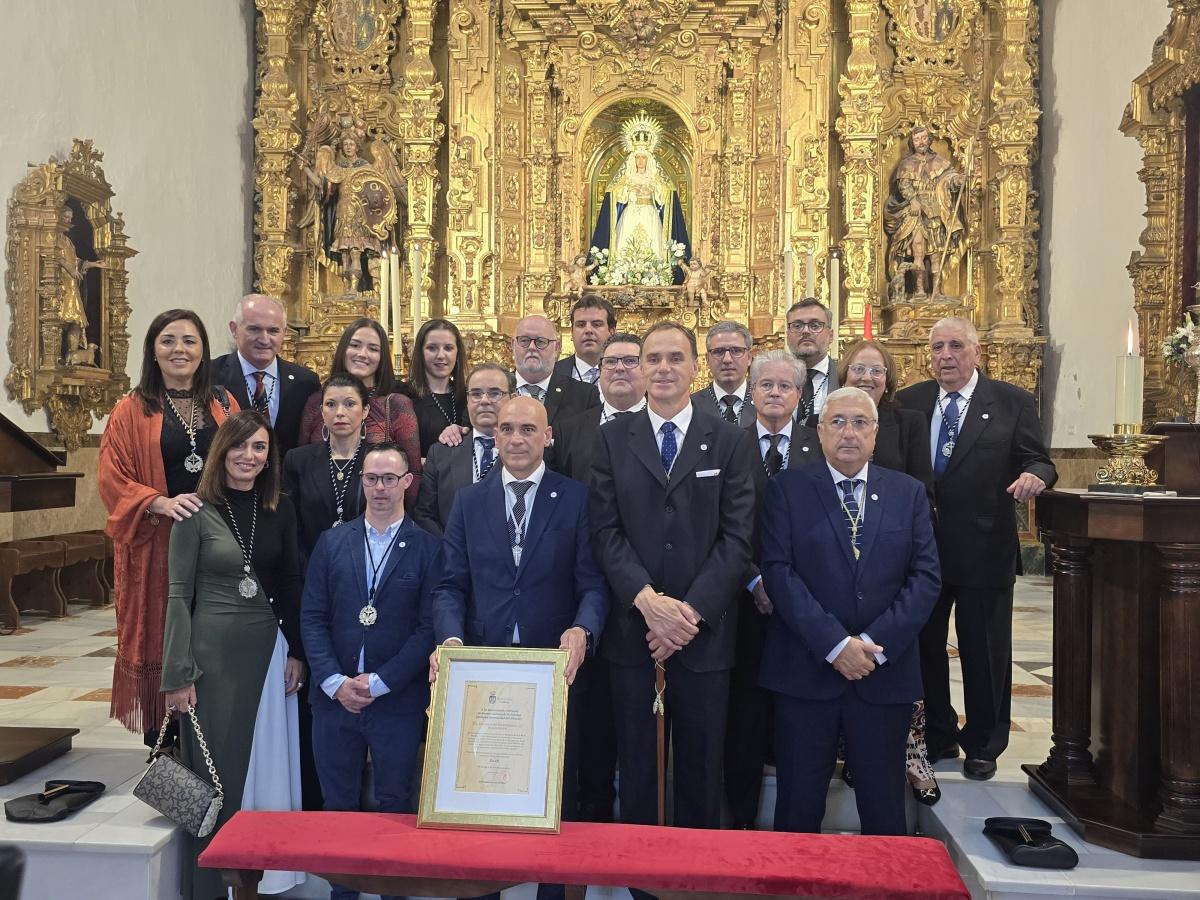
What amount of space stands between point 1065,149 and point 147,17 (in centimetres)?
891

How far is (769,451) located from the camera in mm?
3842

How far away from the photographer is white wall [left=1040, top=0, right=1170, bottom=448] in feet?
27.8

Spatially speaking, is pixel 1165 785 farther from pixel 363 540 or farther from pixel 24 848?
pixel 24 848

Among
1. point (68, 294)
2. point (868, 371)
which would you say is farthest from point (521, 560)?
point (68, 294)

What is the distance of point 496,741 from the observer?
108 inches

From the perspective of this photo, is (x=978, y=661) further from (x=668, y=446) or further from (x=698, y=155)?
(x=698, y=155)

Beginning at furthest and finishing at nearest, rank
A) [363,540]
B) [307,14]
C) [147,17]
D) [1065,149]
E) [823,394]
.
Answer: [307,14], [1065,149], [147,17], [823,394], [363,540]

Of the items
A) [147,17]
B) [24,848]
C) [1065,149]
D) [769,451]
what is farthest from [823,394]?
[147,17]

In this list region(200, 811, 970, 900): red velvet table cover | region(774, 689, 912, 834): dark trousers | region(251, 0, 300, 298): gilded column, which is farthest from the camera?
region(251, 0, 300, 298): gilded column

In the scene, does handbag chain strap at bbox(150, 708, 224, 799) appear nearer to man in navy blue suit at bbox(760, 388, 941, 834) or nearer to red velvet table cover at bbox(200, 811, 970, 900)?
red velvet table cover at bbox(200, 811, 970, 900)

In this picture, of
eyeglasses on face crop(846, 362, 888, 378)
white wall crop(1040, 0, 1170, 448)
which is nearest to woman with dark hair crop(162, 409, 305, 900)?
eyeglasses on face crop(846, 362, 888, 378)

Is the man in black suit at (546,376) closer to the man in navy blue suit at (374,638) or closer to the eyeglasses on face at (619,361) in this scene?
the eyeglasses on face at (619,361)

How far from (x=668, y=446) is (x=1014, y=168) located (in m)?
8.47

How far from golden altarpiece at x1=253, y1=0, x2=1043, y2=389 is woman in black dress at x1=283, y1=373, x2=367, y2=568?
6.55 m
